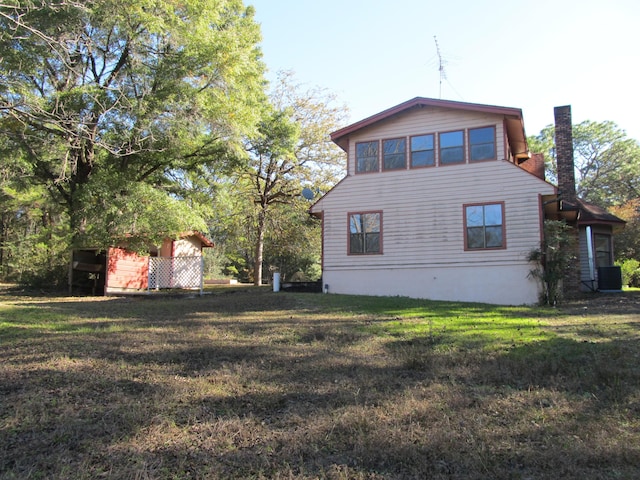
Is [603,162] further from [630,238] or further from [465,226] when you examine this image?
[465,226]

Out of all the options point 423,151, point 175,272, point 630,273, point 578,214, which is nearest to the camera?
point 423,151

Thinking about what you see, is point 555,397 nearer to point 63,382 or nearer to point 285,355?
point 285,355

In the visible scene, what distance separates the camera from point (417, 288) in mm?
14344

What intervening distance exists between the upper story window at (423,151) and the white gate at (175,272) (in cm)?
851

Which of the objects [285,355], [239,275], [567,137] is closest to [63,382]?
[285,355]

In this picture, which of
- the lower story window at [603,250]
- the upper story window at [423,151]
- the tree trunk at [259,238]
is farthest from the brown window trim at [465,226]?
the tree trunk at [259,238]

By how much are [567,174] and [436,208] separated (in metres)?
5.82

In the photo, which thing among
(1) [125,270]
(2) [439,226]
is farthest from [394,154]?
(1) [125,270]

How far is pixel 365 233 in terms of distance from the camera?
15.2m

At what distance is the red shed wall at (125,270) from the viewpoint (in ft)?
58.3

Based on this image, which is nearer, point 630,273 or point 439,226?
point 439,226

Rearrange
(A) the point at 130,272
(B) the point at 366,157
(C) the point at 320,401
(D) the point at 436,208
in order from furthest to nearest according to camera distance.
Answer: (A) the point at 130,272
(B) the point at 366,157
(D) the point at 436,208
(C) the point at 320,401

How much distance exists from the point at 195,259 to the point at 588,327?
1319 cm

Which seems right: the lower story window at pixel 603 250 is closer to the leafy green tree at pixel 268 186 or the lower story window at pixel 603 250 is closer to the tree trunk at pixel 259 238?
the leafy green tree at pixel 268 186
